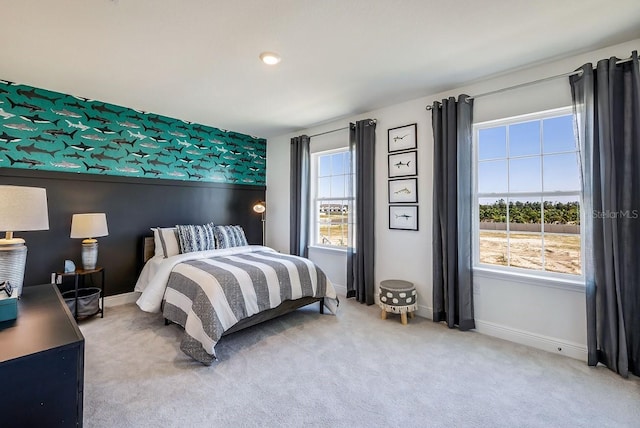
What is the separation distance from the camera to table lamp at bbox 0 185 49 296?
162 centimetres

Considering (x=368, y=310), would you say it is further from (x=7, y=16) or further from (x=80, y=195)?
(x=7, y=16)

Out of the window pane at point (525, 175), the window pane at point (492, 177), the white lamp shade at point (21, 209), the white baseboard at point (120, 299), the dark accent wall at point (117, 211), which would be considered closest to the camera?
the white lamp shade at point (21, 209)

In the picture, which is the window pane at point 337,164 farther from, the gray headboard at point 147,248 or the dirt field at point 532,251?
the gray headboard at point 147,248

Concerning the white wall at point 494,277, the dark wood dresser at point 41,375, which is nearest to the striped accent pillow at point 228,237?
the white wall at point 494,277

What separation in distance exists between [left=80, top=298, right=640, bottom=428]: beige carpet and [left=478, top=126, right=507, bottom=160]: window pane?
6.00ft

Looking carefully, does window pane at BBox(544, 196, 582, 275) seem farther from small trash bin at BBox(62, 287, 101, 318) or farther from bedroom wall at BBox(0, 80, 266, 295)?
small trash bin at BBox(62, 287, 101, 318)

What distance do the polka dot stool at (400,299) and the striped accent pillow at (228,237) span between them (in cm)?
216

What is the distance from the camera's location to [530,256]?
9.23 feet

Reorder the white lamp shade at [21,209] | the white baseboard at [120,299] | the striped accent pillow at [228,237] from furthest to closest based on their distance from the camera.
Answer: the striped accent pillow at [228,237] → the white baseboard at [120,299] → the white lamp shade at [21,209]

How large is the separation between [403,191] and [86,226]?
3.58m

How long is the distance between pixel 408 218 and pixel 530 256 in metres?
1.25

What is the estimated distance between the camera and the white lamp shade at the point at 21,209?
1.61m

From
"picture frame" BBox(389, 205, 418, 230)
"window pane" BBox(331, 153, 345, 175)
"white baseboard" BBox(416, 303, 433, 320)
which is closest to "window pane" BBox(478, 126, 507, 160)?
"picture frame" BBox(389, 205, 418, 230)

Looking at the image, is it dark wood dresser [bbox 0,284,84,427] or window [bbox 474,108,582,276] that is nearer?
dark wood dresser [bbox 0,284,84,427]
